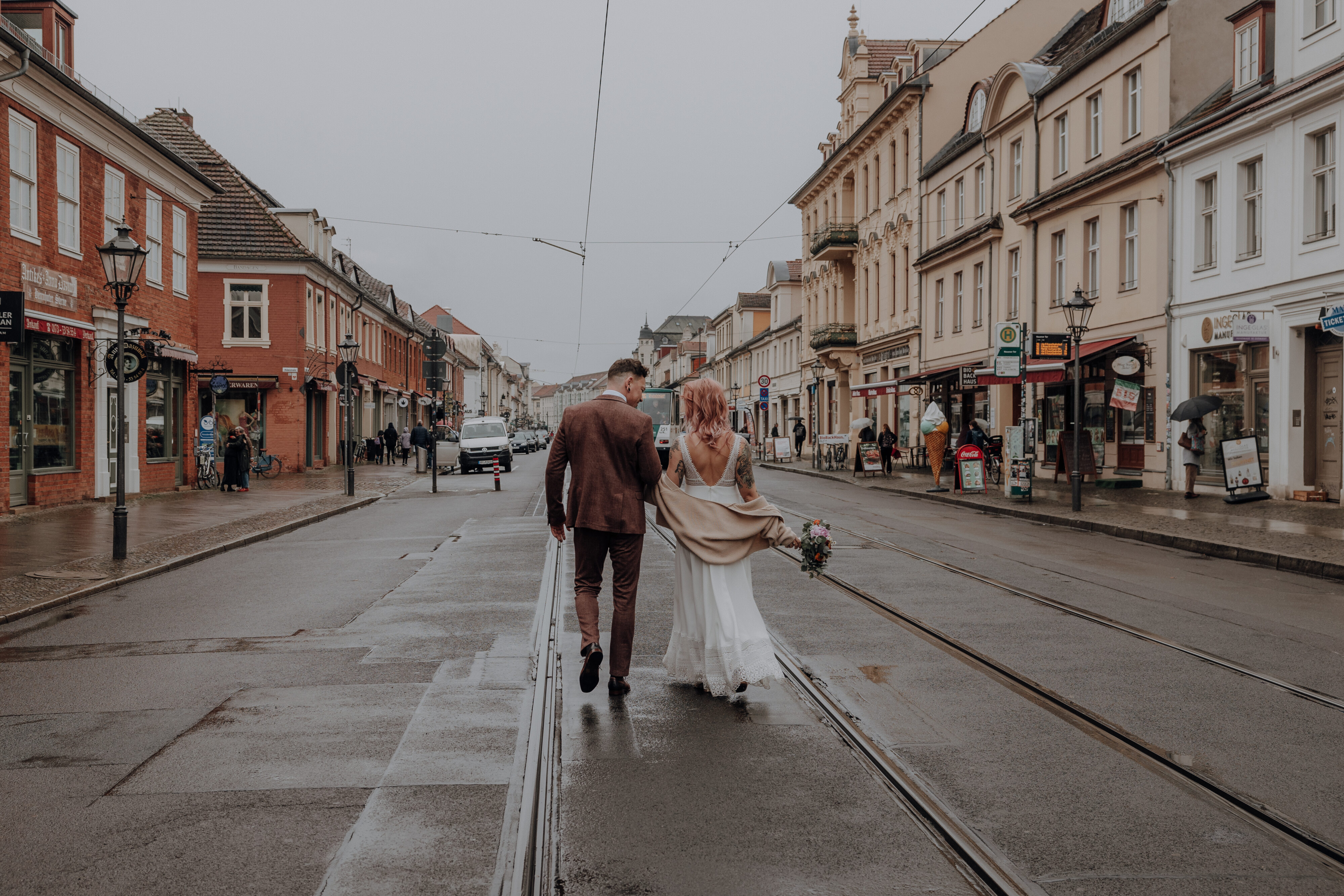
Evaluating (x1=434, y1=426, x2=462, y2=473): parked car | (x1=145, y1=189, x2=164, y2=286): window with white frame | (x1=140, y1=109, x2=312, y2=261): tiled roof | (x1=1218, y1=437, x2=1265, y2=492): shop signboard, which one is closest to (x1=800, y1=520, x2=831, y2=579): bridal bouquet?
(x1=1218, y1=437, x2=1265, y2=492): shop signboard

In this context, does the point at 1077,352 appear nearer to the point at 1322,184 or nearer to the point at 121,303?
the point at 1322,184

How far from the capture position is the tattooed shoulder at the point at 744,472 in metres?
6.30

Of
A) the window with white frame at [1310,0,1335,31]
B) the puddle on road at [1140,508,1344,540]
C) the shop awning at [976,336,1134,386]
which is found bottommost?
the puddle on road at [1140,508,1344,540]

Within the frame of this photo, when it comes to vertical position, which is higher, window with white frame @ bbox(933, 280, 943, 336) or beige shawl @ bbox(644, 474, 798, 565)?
window with white frame @ bbox(933, 280, 943, 336)

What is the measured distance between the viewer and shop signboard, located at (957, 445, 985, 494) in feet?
81.1

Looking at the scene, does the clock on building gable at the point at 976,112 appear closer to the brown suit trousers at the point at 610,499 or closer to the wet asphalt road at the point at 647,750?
the wet asphalt road at the point at 647,750

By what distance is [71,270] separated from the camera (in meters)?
20.2

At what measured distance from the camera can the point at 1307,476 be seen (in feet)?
64.4

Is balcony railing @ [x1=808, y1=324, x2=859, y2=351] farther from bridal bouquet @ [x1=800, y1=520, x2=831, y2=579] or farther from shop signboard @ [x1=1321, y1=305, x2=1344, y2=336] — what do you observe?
bridal bouquet @ [x1=800, y1=520, x2=831, y2=579]

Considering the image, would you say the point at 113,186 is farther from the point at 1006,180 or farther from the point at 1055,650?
the point at 1006,180

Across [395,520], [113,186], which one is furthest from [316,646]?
[113,186]

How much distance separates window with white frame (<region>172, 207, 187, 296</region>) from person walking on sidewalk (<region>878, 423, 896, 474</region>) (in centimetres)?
1900

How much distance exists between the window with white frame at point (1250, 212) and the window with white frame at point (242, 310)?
92.0 feet

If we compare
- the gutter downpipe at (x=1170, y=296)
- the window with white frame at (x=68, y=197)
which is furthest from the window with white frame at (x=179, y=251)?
the gutter downpipe at (x=1170, y=296)
